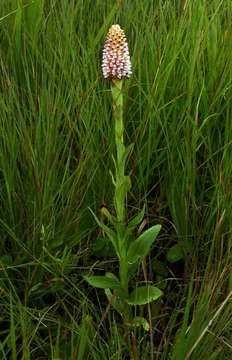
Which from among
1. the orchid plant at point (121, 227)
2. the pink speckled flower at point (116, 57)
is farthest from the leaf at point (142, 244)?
the pink speckled flower at point (116, 57)

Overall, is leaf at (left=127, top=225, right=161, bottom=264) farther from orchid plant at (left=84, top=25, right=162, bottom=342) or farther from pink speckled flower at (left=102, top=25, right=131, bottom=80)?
pink speckled flower at (left=102, top=25, right=131, bottom=80)

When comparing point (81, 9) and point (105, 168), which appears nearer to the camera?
point (105, 168)

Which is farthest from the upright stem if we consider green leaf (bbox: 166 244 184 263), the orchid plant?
green leaf (bbox: 166 244 184 263)

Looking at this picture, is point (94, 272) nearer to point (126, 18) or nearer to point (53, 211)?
point (53, 211)

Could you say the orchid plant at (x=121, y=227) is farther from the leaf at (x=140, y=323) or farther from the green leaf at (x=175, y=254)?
the green leaf at (x=175, y=254)

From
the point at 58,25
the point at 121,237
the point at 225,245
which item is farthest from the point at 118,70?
the point at 58,25

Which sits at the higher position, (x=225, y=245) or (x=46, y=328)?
(x=225, y=245)

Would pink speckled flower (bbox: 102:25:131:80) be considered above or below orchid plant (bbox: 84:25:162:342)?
above
